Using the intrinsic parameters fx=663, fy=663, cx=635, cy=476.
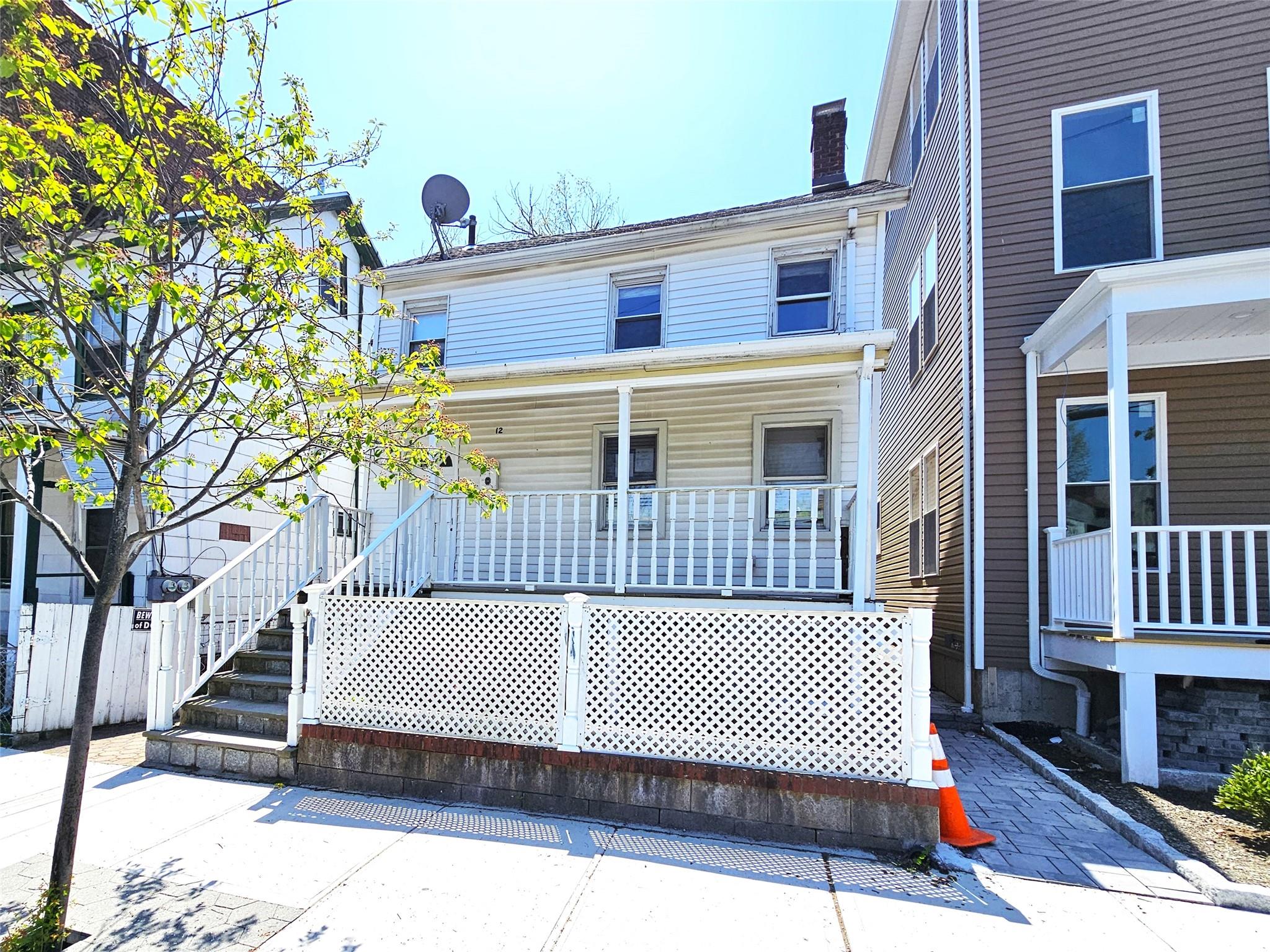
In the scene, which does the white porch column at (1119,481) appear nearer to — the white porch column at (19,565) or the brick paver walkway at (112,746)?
the brick paver walkway at (112,746)

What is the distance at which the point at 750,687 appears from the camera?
459 centimetres

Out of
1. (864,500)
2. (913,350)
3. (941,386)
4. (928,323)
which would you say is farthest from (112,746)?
(913,350)

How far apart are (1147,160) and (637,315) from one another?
5.91 metres

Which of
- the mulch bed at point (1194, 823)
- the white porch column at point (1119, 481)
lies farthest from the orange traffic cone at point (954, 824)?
the white porch column at point (1119, 481)

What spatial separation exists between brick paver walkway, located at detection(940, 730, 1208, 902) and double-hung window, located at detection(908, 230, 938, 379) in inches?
238

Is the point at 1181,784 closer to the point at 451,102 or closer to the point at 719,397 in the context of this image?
the point at 719,397

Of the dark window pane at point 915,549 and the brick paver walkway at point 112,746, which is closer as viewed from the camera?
the brick paver walkway at point 112,746

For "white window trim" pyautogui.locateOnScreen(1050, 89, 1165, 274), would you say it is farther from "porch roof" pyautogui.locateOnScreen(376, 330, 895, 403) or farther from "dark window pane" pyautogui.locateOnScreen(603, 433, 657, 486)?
"dark window pane" pyautogui.locateOnScreen(603, 433, 657, 486)

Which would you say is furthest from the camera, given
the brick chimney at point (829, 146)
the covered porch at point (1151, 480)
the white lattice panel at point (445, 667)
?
the brick chimney at point (829, 146)

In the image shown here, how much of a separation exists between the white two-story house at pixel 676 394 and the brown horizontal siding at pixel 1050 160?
4.77 ft

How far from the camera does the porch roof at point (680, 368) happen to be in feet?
21.6

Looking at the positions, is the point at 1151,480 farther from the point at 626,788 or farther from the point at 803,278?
the point at 626,788

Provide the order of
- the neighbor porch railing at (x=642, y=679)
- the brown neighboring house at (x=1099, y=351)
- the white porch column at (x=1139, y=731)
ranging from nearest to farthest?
the neighbor porch railing at (x=642, y=679) < the white porch column at (x=1139, y=731) < the brown neighboring house at (x=1099, y=351)

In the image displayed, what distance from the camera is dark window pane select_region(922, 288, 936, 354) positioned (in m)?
9.56
